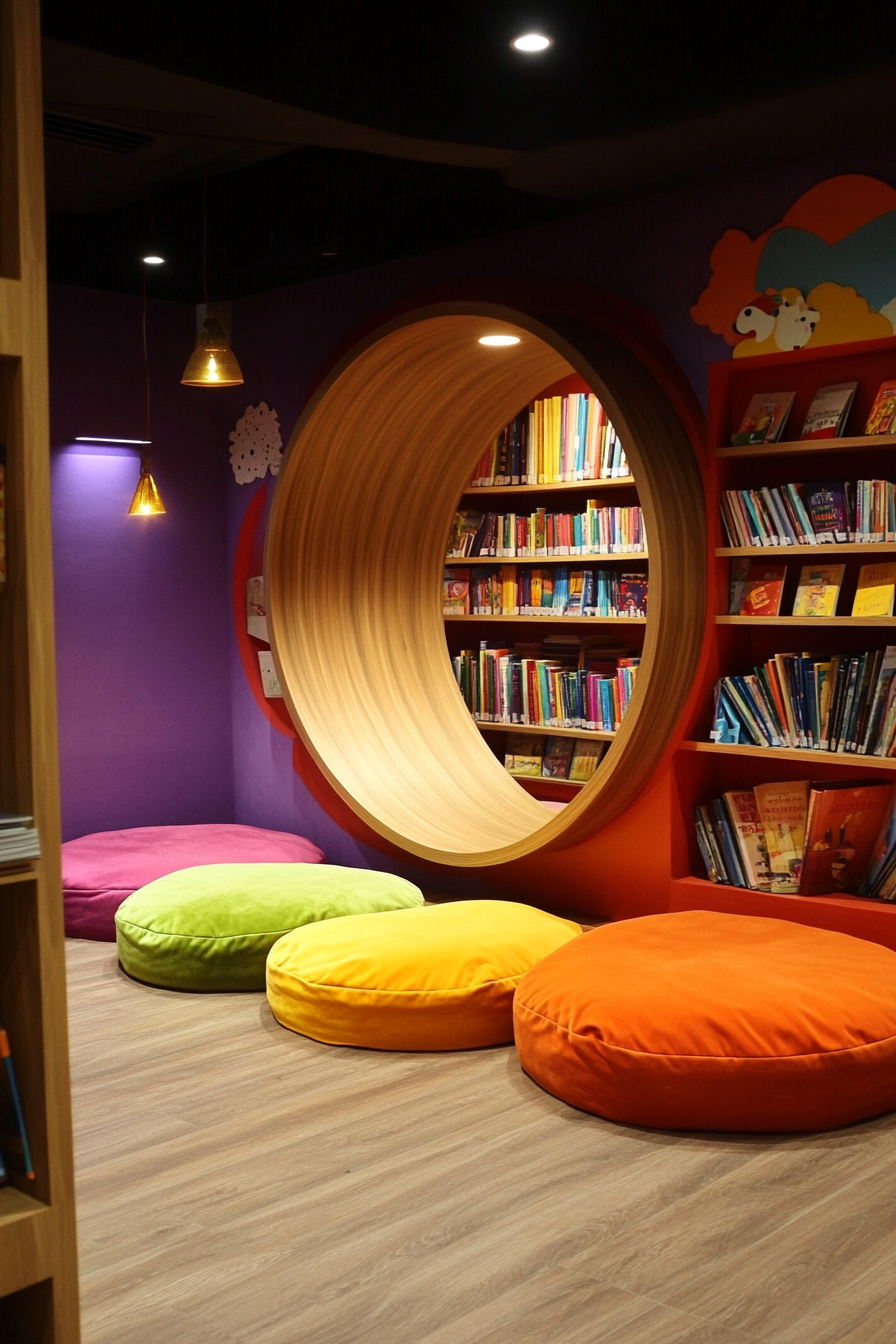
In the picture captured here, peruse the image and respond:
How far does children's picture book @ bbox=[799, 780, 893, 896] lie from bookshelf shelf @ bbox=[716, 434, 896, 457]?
1099 mm

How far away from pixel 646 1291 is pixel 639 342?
321 centimetres

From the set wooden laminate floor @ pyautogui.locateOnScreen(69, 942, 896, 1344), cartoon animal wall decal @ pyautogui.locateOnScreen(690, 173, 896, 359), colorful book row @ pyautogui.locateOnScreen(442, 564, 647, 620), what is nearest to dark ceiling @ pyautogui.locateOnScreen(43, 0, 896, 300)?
cartoon animal wall decal @ pyautogui.locateOnScreen(690, 173, 896, 359)

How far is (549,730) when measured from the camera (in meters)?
5.32

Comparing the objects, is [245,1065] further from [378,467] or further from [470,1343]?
[378,467]

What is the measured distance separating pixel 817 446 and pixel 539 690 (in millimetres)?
1770

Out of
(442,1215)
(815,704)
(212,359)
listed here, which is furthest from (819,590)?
(442,1215)

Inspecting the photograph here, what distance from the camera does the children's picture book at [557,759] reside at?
5.62m

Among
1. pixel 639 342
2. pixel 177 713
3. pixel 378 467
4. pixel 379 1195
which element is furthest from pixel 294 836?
pixel 379 1195

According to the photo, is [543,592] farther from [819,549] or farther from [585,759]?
[819,549]

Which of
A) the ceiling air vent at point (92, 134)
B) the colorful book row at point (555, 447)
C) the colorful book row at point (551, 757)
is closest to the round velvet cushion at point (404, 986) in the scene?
the colorful book row at point (551, 757)

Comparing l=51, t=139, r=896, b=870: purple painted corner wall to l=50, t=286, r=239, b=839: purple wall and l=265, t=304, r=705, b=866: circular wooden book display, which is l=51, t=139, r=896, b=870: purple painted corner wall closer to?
l=50, t=286, r=239, b=839: purple wall

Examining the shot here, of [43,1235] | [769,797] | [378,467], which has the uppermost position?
[378,467]

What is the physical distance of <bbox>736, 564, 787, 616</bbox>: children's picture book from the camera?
176 inches

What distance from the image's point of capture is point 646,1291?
246cm
